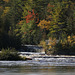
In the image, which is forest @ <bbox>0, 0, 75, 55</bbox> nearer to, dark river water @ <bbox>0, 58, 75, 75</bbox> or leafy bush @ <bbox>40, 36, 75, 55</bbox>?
leafy bush @ <bbox>40, 36, 75, 55</bbox>

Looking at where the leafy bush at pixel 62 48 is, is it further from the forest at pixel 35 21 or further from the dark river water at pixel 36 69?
the dark river water at pixel 36 69

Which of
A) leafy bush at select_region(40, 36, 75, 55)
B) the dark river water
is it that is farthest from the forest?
the dark river water

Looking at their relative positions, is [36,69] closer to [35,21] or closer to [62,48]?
[62,48]

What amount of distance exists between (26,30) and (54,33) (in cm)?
577

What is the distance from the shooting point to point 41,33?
55.7 m

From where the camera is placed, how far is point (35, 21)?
61406 millimetres

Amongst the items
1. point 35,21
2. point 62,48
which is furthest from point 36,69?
point 35,21

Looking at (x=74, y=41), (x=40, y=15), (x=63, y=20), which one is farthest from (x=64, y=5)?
(x=74, y=41)

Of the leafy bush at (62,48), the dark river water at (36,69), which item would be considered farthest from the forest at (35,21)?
the dark river water at (36,69)

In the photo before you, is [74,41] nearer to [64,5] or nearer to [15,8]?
[64,5]

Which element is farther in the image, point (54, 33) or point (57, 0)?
point (57, 0)

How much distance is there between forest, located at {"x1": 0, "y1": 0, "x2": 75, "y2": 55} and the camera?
45.7 meters

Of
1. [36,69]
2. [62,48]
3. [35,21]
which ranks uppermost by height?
[36,69]

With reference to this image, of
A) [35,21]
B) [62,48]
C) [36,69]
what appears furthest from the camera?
[35,21]
